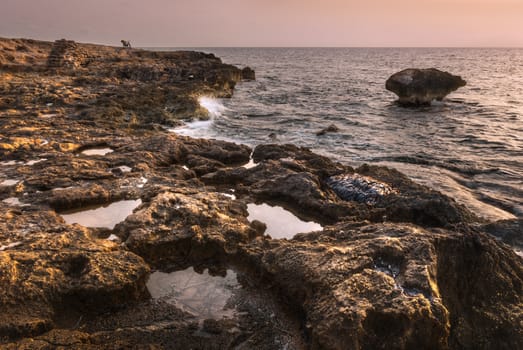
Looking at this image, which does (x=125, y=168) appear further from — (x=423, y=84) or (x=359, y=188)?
(x=423, y=84)

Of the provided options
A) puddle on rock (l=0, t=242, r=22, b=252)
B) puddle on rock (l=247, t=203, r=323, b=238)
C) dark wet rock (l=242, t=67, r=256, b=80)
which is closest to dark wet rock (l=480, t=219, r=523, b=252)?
puddle on rock (l=247, t=203, r=323, b=238)

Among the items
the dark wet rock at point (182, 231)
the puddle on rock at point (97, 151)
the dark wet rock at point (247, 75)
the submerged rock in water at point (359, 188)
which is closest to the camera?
the dark wet rock at point (182, 231)

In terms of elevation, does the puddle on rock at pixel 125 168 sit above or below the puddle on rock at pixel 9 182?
below

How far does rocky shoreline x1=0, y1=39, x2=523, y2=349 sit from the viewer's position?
12.5 feet

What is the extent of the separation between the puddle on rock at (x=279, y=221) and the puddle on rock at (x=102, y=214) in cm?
243

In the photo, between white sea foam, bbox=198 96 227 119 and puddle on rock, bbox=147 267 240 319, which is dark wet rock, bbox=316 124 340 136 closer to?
white sea foam, bbox=198 96 227 119

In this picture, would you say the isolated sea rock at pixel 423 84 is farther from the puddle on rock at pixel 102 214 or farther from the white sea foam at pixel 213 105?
the puddle on rock at pixel 102 214

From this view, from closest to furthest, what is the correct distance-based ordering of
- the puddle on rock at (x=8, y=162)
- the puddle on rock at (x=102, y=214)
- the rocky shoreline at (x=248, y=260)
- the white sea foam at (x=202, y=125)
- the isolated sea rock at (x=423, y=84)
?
1. the rocky shoreline at (x=248, y=260)
2. the puddle on rock at (x=102, y=214)
3. the puddle on rock at (x=8, y=162)
4. the white sea foam at (x=202, y=125)
5. the isolated sea rock at (x=423, y=84)

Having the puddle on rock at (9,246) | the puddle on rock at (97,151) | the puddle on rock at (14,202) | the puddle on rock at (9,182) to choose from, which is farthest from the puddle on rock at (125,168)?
the puddle on rock at (9,246)

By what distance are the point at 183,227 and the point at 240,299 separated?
1.76 metres

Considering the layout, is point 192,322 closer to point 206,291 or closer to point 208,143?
point 206,291

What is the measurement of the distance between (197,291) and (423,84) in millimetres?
24306

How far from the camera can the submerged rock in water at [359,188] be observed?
7.74 meters

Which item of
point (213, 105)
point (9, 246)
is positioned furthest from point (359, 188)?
point (213, 105)
